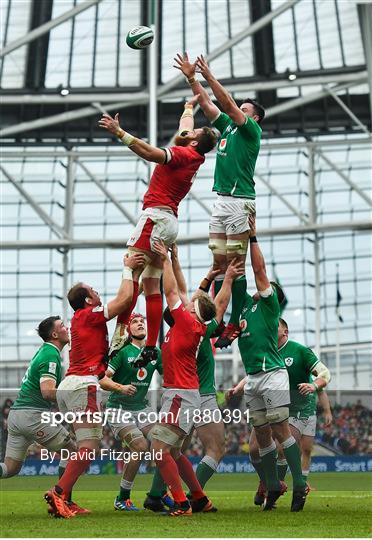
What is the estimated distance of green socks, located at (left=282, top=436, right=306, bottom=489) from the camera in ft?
36.4

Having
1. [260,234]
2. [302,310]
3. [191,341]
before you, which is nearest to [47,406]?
[191,341]

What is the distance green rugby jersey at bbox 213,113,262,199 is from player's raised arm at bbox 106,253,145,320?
3.71 feet

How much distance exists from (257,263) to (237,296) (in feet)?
1.81

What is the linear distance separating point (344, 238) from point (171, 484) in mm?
35554

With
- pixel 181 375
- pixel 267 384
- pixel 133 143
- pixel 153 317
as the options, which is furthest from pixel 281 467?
pixel 133 143

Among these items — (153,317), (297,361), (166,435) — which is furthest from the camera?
(297,361)

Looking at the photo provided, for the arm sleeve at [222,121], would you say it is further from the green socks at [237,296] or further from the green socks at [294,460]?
the green socks at [294,460]

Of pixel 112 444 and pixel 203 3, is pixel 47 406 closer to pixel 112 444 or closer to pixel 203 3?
pixel 112 444

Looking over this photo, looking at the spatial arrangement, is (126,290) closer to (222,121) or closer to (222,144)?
(222,144)

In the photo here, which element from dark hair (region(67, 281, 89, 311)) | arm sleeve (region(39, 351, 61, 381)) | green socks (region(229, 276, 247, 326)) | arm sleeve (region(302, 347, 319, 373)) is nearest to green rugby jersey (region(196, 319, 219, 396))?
green socks (region(229, 276, 247, 326))

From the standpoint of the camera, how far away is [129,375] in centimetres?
1225

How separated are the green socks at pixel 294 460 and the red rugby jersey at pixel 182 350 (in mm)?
1148

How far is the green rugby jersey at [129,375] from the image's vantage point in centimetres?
1216

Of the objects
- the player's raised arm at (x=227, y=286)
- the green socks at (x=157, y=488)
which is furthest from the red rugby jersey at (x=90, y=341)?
the green socks at (x=157, y=488)
